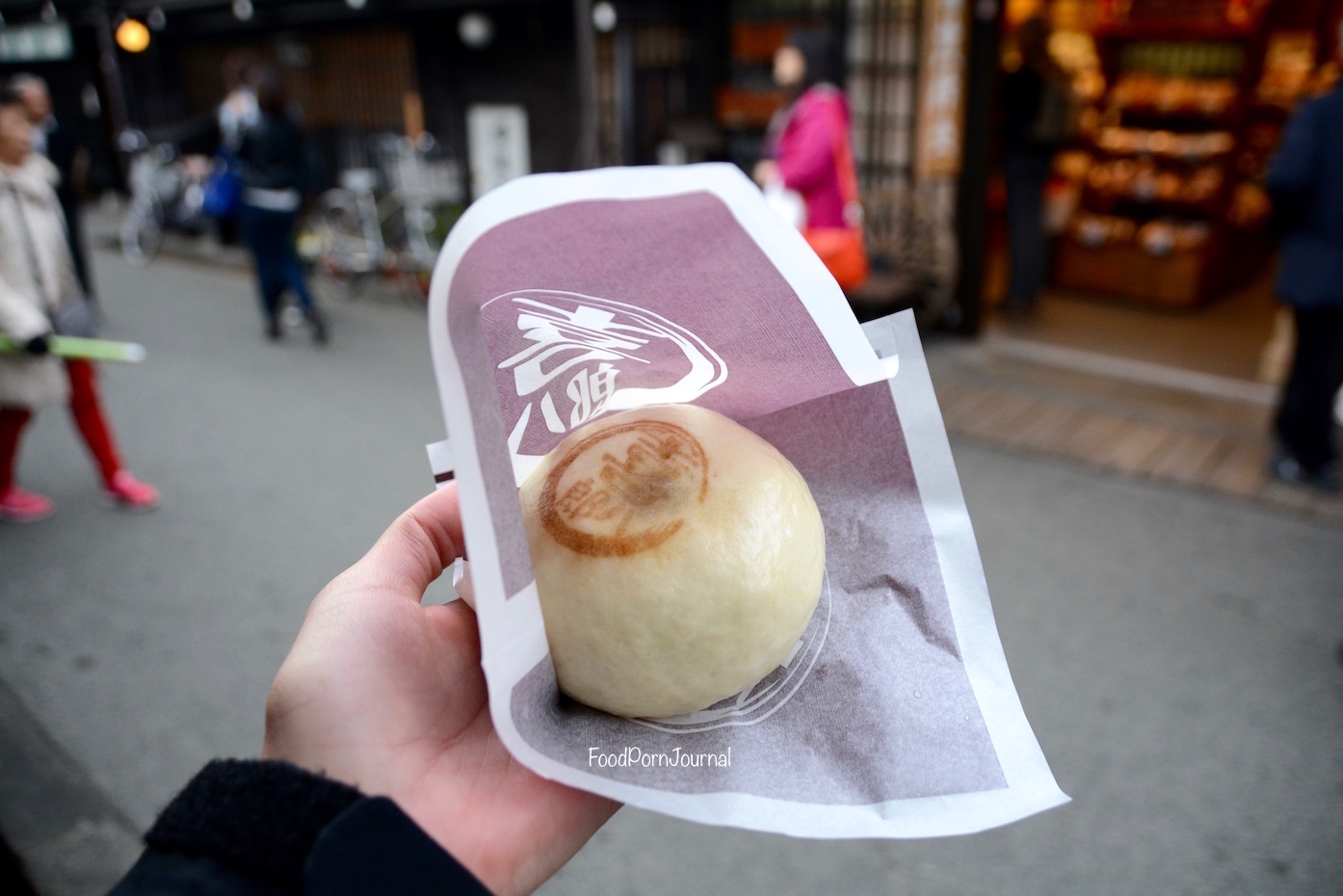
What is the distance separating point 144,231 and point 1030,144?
31.0ft

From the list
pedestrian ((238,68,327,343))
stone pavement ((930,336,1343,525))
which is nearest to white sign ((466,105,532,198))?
pedestrian ((238,68,327,343))

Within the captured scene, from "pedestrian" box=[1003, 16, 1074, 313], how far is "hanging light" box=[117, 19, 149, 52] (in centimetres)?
1103

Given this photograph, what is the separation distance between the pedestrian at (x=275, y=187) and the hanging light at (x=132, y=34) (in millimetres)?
7243

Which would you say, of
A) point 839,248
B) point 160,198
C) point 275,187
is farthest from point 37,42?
point 839,248

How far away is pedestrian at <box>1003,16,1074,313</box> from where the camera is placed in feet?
22.0

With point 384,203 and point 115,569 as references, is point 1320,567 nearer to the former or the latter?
point 115,569

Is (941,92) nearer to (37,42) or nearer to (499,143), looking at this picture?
(499,143)

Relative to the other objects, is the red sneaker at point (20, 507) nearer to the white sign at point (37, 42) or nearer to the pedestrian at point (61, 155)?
the pedestrian at point (61, 155)

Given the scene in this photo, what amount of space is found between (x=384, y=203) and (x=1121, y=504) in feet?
24.1

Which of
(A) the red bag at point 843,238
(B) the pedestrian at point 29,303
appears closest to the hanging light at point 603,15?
(A) the red bag at point 843,238

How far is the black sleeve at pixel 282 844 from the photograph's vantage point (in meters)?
Answer: 0.85

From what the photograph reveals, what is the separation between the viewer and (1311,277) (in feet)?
12.8

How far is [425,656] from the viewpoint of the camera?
109 centimetres

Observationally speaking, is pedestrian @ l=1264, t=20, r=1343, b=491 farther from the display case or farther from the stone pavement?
the display case
